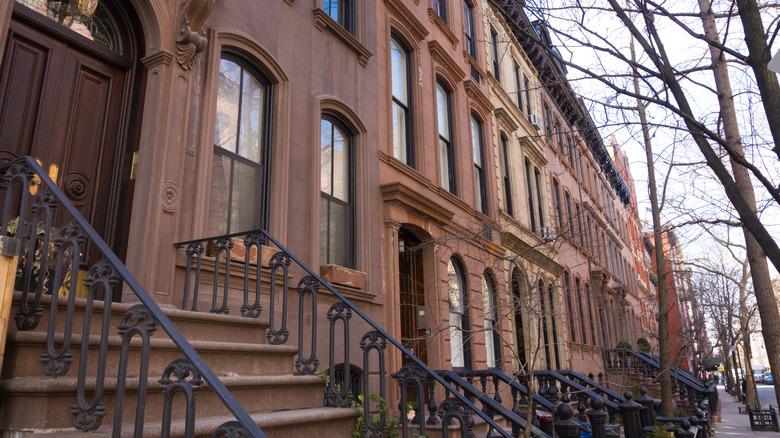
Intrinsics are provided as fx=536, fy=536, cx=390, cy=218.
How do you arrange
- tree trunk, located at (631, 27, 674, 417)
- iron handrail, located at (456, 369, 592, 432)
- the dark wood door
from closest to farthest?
1. the dark wood door
2. iron handrail, located at (456, 369, 592, 432)
3. tree trunk, located at (631, 27, 674, 417)

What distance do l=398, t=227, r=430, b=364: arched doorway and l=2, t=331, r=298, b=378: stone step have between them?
4.83 meters

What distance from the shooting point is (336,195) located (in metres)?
8.46

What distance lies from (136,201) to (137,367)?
2035mm

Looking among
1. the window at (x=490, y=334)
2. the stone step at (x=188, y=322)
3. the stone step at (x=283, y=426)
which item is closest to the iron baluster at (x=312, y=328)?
the stone step at (x=188, y=322)

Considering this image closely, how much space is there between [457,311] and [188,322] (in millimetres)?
7066

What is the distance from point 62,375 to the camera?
3.29 metres

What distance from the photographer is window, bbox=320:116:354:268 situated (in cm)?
808

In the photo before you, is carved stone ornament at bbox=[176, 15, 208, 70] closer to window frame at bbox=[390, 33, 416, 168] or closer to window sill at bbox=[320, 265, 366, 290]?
window sill at bbox=[320, 265, 366, 290]

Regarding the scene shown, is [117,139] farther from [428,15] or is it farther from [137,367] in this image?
[428,15]

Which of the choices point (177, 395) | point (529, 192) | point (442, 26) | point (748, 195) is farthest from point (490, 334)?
point (177, 395)

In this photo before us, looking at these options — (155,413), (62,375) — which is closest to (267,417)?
(155,413)

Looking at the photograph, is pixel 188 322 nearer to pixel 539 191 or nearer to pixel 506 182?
pixel 506 182

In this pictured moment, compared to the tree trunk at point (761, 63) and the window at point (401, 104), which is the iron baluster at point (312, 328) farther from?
the window at point (401, 104)

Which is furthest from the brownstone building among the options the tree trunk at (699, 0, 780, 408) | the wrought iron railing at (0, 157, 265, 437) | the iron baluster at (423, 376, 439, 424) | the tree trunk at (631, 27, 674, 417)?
the tree trunk at (631, 27, 674, 417)
